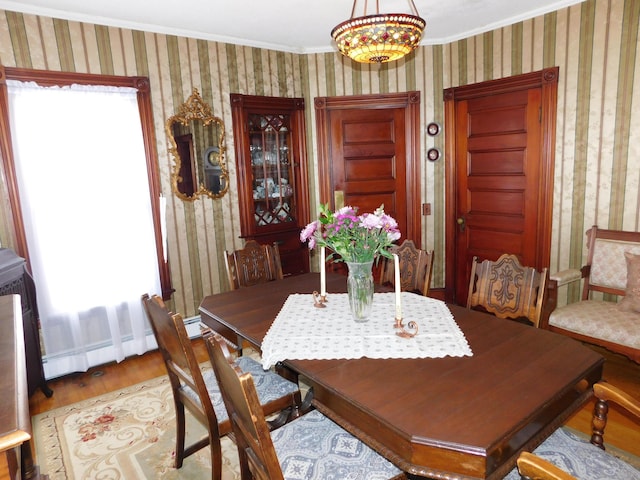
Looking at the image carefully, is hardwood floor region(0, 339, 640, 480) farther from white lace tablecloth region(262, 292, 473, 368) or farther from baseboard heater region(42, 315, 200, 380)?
white lace tablecloth region(262, 292, 473, 368)

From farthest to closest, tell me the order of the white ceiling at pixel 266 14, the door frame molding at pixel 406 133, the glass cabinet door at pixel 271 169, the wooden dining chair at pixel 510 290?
the door frame molding at pixel 406 133
the glass cabinet door at pixel 271 169
the white ceiling at pixel 266 14
the wooden dining chair at pixel 510 290

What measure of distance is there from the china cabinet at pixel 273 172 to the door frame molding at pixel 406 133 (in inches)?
7.2

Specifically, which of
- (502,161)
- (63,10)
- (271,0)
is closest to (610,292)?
(502,161)

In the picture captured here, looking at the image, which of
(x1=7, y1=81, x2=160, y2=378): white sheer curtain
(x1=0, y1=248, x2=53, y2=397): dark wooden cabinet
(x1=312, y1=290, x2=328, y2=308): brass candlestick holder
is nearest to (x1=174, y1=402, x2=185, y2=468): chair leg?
(x1=312, y1=290, x2=328, y2=308): brass candlestick holder

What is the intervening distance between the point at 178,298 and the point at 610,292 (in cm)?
346

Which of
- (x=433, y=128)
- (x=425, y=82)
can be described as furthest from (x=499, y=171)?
(x=425, y=82)

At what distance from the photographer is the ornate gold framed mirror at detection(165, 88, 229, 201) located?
373 cm

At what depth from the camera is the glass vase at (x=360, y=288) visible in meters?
1.98

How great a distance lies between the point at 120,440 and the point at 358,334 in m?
1.63

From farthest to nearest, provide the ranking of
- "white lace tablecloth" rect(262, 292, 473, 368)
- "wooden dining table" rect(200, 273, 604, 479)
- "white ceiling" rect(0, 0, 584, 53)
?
"white ceiling" rect(0, 0, 584, 53), "white lace tablecloth" rect(262, 292, 473, 368), "wooden dining table" rect(200, 273, 604, 479)

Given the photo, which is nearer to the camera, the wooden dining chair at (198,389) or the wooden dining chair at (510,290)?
the wooden dining chair at (198,389)

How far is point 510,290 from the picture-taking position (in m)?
2.30

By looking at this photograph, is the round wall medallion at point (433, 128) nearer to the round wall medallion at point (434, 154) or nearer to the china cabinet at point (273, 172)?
the round wall medallion at point (434, 154)

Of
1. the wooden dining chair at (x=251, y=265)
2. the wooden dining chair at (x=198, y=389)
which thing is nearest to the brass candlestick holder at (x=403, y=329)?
the wooden dining chair at (x=198, y=389)
